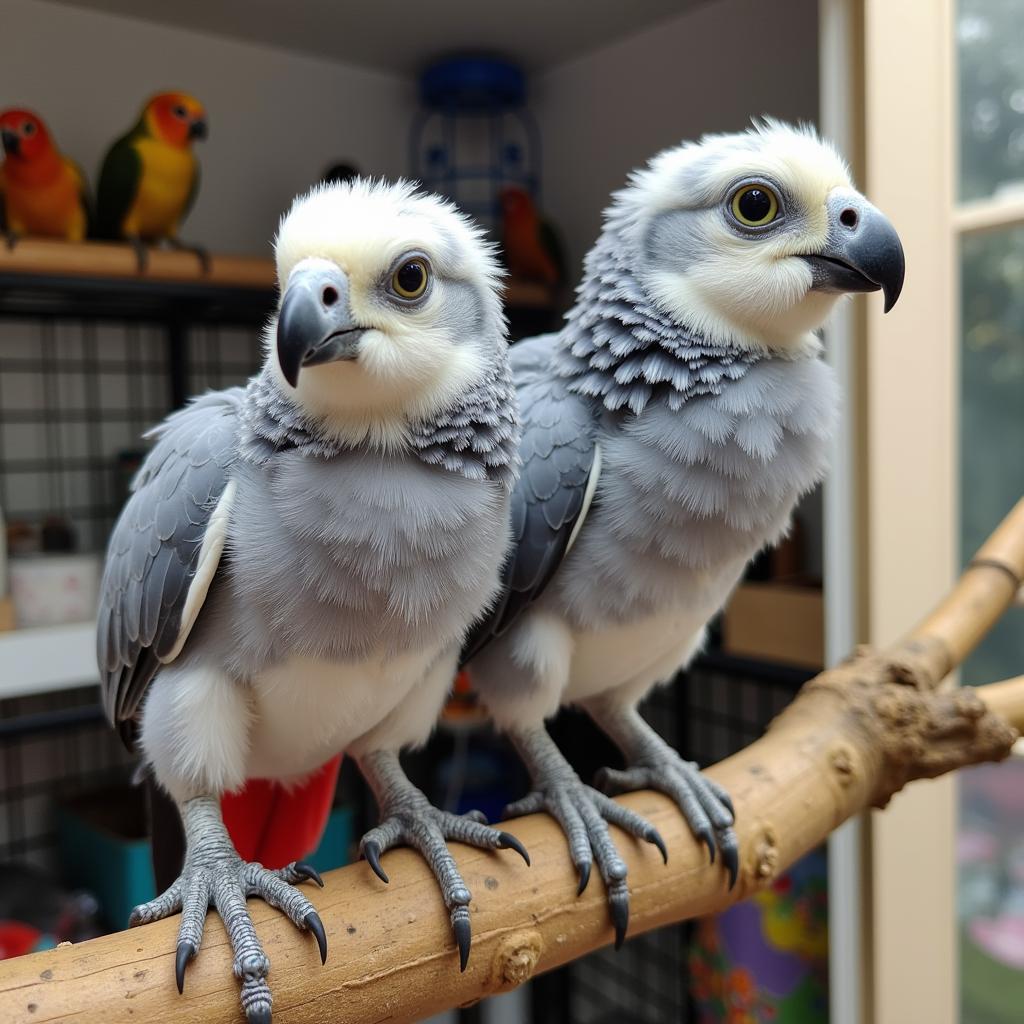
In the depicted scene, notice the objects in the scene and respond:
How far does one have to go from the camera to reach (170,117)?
1.28m

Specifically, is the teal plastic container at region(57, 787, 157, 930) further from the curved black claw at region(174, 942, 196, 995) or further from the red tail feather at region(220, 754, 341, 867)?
the curved black claw at region(174, 942, 196, 995)

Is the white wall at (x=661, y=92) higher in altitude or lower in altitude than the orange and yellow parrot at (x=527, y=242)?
higher

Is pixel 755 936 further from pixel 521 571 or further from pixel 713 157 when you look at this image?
pixel 713 157

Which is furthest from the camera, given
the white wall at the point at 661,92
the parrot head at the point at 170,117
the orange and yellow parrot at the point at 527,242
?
the orange and yellow parrot at the point at 527,242

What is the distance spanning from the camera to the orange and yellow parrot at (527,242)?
157cm

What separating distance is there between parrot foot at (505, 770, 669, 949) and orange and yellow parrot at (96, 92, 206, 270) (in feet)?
3.19

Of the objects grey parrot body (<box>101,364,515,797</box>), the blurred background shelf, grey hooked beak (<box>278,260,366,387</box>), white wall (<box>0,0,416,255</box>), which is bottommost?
grey parrot body (<box>101,364,515,797</box>)

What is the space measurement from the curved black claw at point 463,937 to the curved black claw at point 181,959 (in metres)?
0.13

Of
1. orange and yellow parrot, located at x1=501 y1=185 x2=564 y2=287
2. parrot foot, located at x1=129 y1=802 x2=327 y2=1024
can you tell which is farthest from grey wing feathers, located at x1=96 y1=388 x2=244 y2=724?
orange and yellow parrot, located at x1=501 y1=185 x2=564 y2=287

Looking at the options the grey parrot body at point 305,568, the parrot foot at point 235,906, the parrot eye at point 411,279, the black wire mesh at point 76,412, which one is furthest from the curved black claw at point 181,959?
the black wire mesh at point 76,412

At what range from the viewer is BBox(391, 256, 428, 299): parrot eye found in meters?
0.44

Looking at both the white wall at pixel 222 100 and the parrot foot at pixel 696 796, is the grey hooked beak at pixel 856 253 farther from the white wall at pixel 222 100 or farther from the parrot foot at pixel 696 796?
the white wall at pixel 222 100

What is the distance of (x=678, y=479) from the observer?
55 centimetres

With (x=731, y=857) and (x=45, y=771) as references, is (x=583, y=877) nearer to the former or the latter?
(x=731, y=857)
